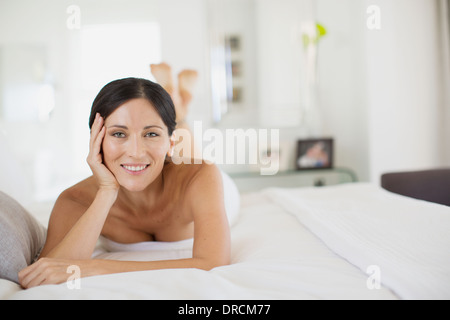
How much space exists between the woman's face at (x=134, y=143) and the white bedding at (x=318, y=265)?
10.2 inches

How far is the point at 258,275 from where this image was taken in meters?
0.76

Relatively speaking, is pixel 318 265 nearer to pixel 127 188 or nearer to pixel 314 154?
pixel 127 188

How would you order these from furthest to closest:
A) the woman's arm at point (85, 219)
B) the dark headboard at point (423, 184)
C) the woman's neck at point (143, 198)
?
1. the dark headboard at point (423, 184)
2. the woman's neck at point (143, 198)
3. the woman's arm at point (85, 219)

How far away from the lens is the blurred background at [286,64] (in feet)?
9.66

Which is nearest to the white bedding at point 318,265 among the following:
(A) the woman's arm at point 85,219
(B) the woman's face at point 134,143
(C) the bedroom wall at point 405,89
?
(A) the woman's arm at point 85,219

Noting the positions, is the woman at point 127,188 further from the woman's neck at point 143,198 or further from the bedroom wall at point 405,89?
the bedroom wall at point 405,89

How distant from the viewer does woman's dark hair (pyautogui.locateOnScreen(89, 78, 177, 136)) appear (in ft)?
3.21

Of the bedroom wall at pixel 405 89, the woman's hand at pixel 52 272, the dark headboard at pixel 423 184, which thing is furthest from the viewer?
the bedroom wall at pixel 405 89

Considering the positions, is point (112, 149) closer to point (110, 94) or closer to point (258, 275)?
point (110, 94)

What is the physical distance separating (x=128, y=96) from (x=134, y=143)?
0.42ft

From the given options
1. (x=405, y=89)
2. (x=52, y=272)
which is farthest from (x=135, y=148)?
(x=405, y=89)

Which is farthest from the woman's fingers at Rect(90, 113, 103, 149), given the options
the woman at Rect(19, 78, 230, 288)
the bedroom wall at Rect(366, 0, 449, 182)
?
the bedroom wall at Rect(366, 0, 449, 182)

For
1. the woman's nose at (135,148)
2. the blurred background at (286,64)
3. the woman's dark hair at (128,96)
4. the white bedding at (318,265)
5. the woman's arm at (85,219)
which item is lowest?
the white bedding at (318,265)
